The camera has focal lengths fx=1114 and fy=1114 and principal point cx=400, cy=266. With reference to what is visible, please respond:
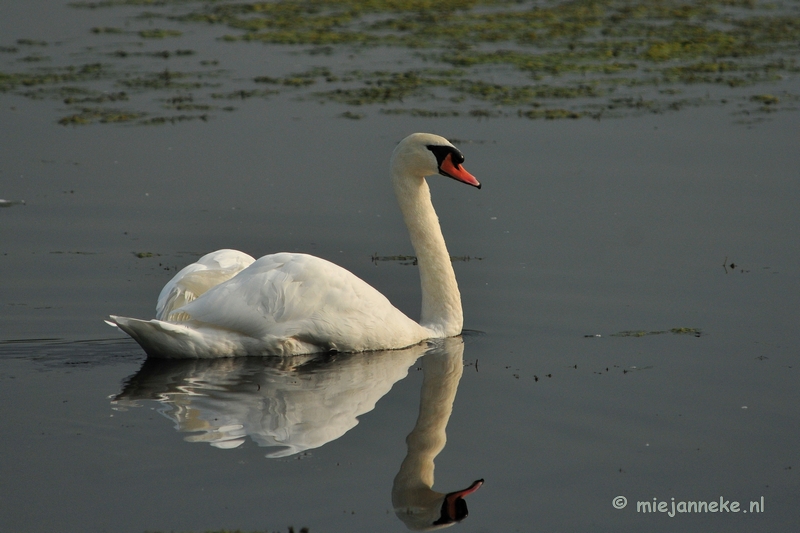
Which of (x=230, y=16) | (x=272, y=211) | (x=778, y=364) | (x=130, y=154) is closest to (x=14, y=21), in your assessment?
(x=230, y=16)

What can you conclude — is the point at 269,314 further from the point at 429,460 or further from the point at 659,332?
the point at 659,332

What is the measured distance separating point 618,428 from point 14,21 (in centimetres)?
2169

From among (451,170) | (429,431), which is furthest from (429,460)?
(451,170)

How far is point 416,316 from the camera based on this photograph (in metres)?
9.98

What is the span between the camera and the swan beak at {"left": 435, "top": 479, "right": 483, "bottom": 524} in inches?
240

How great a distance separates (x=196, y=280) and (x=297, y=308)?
3.24ft

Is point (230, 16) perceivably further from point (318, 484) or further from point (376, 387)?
point (318, 484)

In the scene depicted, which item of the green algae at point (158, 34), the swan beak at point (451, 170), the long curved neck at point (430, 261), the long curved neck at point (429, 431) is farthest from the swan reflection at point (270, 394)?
the green algae at point (158, 34)

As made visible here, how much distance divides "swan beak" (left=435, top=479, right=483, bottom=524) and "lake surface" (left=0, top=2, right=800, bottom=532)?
0.23 feet

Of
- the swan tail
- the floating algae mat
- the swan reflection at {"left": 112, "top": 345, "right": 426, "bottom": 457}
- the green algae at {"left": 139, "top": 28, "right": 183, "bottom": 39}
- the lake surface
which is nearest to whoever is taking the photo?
the lake surface

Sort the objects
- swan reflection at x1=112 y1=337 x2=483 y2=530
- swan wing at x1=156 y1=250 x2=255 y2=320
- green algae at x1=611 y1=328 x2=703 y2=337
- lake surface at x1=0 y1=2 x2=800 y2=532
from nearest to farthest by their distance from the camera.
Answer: lake surface at x1=0 y1=2 x2=800 y2=532
swan reflection at x1=112 y1=337 x2=483 y2=530
swan wing at x1=156 y1=250 x2=255 y2=320
green algae at x1=611 y1=328 x2=703 y2=337

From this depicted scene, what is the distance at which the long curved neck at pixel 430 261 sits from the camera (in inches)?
375

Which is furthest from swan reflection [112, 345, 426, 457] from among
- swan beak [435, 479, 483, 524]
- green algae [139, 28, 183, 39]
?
green algae [139, 28, 183, 39]

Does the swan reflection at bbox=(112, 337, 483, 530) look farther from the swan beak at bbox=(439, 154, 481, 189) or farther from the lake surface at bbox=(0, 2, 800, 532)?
the swan beak at bbox=(439, 154, 481, 189)
